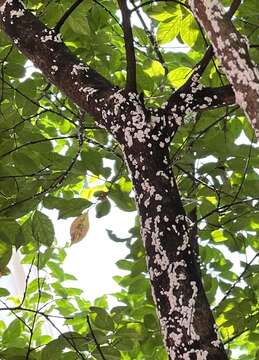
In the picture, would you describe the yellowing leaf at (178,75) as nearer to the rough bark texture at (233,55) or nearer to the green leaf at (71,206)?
the green leaf at (71,206)

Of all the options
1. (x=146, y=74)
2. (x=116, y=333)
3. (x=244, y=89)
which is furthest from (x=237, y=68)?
(x=116, y=333)

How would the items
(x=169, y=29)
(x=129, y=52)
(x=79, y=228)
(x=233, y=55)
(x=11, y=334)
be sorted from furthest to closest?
(x=11, y=334), (x=169, y=29), (x=79, y=228), (x=129, y=52), (x=233, y=55)

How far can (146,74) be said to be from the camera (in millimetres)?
1131

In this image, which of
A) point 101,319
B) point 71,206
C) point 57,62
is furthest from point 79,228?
point 57,62

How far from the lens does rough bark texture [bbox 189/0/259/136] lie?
0.57 meters

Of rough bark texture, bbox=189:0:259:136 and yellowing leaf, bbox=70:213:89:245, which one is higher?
yellowing leaf, bbox=70:213:89:245

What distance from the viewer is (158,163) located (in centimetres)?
69

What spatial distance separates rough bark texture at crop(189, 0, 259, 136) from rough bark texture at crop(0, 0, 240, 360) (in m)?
0.11

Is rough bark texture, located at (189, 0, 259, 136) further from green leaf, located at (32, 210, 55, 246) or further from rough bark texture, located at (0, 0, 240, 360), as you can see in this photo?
green leaf, located at (32, 210, 55, 246)

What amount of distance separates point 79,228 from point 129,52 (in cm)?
38

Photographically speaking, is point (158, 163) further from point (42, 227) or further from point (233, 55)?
point (42, 227)

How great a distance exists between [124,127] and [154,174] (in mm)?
81

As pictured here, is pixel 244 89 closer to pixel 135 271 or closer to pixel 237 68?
pixel 237 68

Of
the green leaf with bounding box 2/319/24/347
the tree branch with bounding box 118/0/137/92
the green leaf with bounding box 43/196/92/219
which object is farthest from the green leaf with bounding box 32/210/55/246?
the tree branch with bounding box 118/0/137/92
